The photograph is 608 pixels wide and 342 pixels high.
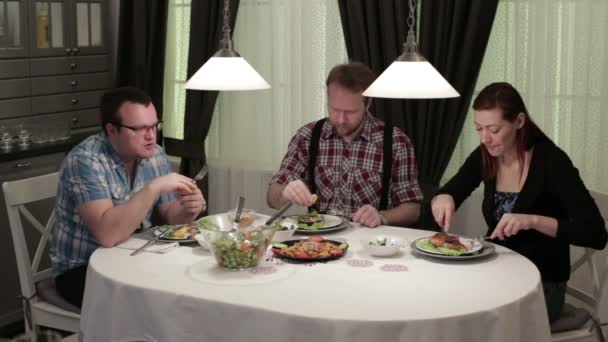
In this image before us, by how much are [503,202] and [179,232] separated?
114 centimetres

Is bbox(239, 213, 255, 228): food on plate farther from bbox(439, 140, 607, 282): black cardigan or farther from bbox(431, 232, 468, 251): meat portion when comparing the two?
bbox(439, 140, 607, 282): black cardigan

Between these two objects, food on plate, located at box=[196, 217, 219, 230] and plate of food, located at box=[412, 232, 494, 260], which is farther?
food on plate, located at box=[196, 217, 219, 230]

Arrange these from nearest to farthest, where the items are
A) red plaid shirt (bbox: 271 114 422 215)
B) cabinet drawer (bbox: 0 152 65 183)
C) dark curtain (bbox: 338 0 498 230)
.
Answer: red plaid shirt (bbox: 271 114 422 215) → dark curtain (bbox: 338 0 498 230) → cabinet drawer (bbox: 0 152 65 183)

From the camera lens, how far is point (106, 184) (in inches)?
114

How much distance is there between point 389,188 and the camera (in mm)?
3436

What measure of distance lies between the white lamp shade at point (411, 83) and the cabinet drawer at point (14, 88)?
2585mm

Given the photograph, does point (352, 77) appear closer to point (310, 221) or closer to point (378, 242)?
point (310, 221)

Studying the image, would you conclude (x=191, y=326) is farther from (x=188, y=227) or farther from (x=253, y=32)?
(x=253, y=32)

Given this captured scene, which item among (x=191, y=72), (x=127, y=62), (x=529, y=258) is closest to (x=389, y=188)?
(x=529, y=258)

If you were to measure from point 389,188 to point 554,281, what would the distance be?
829mm

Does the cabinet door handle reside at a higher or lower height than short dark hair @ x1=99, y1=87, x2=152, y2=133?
lower

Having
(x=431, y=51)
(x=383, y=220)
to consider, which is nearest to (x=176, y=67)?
(x=431, y=51)

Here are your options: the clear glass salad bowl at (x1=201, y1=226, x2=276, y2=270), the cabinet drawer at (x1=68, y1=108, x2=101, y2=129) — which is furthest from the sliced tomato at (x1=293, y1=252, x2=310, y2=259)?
the cabinet drawer at (x1=68, y1=108, x2=101, y2=129)

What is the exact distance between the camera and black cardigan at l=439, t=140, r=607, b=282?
275cm
